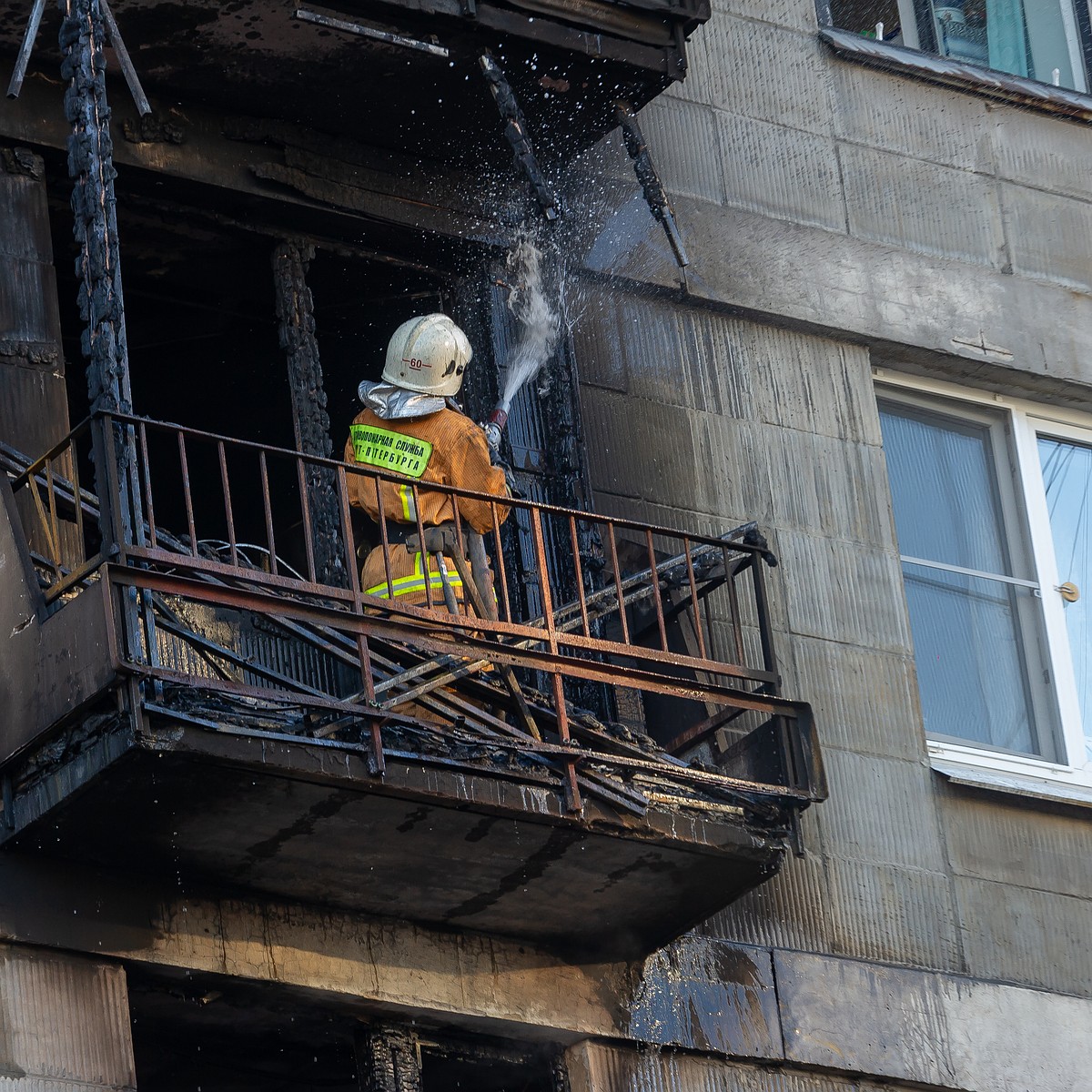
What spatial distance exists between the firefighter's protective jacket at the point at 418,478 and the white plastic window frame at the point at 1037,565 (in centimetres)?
269

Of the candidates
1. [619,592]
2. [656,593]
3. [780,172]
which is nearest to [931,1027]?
[656,593]

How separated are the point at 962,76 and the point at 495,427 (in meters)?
3.92

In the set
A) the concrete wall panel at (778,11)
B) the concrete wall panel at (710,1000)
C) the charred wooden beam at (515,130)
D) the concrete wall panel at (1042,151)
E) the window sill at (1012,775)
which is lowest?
the concrete wall panel at (710,1000)

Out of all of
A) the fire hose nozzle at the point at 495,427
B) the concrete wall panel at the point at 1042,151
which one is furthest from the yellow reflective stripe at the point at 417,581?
the concrete wall panel at the point at 1042,151

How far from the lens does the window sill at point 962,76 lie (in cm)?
1415

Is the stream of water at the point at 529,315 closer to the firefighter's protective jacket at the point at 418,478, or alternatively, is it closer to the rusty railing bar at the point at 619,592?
the firefighter's protective jacket at the point at 418,478

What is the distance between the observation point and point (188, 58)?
38.2ft

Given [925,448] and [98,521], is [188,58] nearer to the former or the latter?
[98,521]

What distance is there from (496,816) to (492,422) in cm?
236

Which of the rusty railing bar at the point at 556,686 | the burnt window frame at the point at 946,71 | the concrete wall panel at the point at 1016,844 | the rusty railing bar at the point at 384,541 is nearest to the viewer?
the rusty railing bar at the point at 556,686

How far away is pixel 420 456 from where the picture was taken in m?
11.3

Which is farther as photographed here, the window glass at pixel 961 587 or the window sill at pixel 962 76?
the window sill at pixel 962 76

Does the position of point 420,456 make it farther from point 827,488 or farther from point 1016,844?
point 1016,844

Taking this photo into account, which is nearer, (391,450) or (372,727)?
(372,727)
